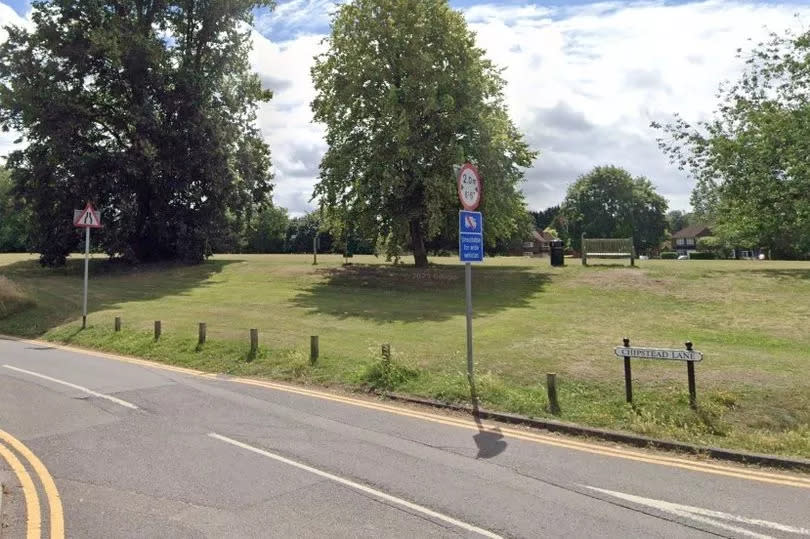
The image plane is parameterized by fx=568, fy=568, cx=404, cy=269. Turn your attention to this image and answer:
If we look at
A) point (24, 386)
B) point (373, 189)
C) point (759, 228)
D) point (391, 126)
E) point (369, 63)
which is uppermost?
point (369, 63)

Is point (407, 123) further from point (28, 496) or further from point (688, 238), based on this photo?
point (688, 238)

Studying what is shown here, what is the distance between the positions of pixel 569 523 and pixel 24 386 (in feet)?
34.4

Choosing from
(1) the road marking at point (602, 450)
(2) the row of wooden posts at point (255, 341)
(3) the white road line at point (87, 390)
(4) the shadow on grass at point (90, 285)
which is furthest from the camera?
(4) the shadow on grass at point (90, 285)

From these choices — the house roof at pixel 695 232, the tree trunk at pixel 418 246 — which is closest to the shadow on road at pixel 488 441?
the tree trunk at pixel 418 246

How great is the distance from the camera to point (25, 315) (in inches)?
842

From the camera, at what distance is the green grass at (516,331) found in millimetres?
8828

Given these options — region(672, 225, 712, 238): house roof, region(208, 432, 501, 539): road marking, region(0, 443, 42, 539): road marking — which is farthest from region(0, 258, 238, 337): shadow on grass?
region(672, 225, 712, 238): house roof

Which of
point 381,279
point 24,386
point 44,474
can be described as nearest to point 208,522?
point 44,474

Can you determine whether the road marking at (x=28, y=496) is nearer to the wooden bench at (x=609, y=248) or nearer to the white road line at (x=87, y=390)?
the white road line at (x=87, y=390)

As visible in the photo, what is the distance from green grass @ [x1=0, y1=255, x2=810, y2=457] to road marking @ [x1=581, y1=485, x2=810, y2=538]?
2.32 m

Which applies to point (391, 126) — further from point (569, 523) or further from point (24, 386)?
point (569, 523)

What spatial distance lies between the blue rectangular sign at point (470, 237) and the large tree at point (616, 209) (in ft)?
266

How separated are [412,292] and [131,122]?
23295mm

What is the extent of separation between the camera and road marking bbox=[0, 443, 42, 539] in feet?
16.3
